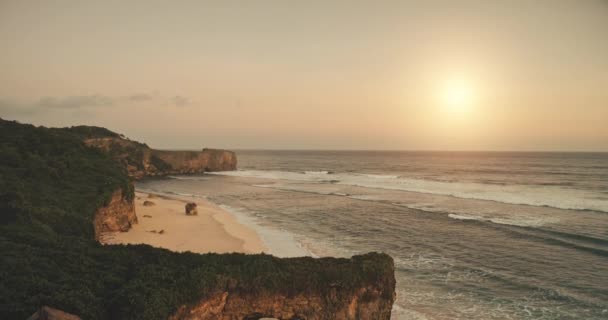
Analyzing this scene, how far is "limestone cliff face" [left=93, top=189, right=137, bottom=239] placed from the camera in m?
26.1

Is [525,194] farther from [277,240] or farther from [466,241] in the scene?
[277,240]

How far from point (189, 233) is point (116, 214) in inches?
223

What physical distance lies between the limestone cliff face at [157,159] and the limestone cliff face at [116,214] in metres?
50.8

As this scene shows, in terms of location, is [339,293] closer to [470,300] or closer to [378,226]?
[470,300]

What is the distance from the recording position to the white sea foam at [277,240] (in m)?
24.4

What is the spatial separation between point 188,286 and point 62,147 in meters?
32.5

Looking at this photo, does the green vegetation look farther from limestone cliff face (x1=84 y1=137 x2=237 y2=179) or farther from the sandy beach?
limestone cliff face (x1=84 y1=137 x2=237 y2=179)

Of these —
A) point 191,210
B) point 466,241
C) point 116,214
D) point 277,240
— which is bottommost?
point 466,241

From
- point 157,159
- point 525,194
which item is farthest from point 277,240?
point 157,159

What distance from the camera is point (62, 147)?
3566cm

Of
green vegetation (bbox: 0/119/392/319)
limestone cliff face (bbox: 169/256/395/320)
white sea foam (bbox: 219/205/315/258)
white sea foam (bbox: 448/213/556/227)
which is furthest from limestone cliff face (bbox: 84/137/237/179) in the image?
limestone cliff face (bbox: 169/256/395/320)

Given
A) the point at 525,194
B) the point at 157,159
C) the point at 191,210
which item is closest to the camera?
the point at 191,210

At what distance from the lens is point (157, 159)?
9488 cm

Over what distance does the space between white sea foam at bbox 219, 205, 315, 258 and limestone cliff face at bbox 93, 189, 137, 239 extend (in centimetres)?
1010
